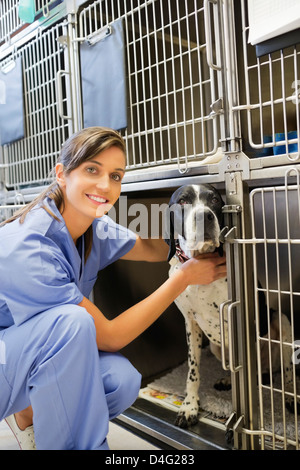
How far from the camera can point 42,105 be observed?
7.48 feet

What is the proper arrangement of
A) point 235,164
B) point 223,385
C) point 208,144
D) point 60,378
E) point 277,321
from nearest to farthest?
point 60,378 < point 235,164 < point 277,321 < point 223,385 < point 208,144

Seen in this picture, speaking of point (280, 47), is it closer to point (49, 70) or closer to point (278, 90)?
point (278, 90)

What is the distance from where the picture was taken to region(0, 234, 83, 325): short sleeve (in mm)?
1280

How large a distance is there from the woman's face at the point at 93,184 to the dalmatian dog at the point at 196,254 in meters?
0.25

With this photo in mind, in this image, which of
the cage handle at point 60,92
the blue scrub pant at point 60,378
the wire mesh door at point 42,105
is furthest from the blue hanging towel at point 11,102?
the blue scrub pant at point 60,378

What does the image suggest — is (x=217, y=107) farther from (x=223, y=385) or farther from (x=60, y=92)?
(x=223, y=385)

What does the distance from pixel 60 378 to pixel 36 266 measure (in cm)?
34

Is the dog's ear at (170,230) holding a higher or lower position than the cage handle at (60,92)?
lower

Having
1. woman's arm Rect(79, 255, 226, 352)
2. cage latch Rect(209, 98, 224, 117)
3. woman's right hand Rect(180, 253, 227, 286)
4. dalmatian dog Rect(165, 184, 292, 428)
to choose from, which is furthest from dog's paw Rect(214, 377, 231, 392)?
cage latch Rect(209, 98, 224, 117)

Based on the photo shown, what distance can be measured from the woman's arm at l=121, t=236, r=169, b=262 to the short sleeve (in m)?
0.52

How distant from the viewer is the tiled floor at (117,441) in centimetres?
156

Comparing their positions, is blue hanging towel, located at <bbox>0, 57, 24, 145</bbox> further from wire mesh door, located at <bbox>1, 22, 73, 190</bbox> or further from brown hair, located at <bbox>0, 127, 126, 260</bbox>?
brown hair, located at <bbox>0, 127, 126, 260</bbox>

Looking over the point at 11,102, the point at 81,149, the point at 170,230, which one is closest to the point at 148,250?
the point at 170,230

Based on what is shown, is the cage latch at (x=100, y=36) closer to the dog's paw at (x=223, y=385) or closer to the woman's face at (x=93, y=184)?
the woman's face at (x=93, y=184)
